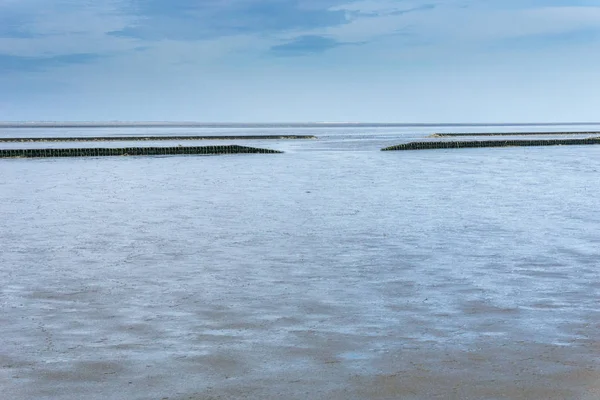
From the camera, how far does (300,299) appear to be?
921cm

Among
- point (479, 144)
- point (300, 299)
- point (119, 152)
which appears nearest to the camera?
point (300, 299)

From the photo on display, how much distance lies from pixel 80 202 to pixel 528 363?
16.8m

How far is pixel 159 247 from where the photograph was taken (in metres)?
13.2

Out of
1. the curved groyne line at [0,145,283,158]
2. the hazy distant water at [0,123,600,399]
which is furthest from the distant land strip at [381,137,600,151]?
the hazy distant water at [0,123,600,399]

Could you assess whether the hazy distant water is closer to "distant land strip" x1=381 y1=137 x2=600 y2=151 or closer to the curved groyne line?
the curved groyne line

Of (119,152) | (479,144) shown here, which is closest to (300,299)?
(119,152)

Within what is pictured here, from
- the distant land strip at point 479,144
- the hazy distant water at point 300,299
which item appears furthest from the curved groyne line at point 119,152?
the hazy distant water at point 300,299

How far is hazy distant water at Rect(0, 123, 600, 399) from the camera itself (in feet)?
21.0

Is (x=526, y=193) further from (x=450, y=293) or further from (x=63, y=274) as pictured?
(x=63, y=274)

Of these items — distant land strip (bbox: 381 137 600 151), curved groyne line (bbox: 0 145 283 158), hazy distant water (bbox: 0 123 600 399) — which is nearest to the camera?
hazy distant water (bbox: 0 123 600 399)

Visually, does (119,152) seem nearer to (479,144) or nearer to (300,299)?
(479,144)

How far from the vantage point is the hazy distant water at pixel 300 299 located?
253 inches

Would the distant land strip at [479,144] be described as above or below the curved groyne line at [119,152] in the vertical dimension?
below

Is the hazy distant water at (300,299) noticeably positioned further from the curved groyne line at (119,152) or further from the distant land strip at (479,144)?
the distant land strip at (479,144)
